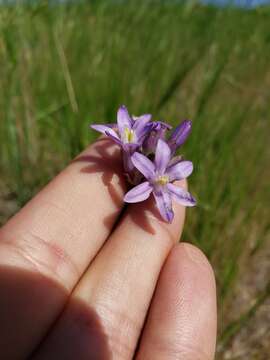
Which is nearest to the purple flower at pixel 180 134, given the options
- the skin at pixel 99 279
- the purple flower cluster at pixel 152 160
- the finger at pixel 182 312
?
the purple flower cluster at pixel 152 160

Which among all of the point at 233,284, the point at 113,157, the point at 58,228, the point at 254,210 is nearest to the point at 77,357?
the point at 58,228

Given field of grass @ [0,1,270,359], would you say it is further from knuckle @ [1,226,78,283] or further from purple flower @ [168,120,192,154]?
knuckle @ [1,226,78,283]

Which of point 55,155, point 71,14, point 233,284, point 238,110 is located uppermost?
point 71,14

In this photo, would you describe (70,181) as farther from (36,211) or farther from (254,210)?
(254,210)

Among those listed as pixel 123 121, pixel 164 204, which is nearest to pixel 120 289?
pixel 164 204

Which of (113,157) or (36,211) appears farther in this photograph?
(113,157)

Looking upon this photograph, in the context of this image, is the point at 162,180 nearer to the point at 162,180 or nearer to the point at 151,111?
the point at 162,180
